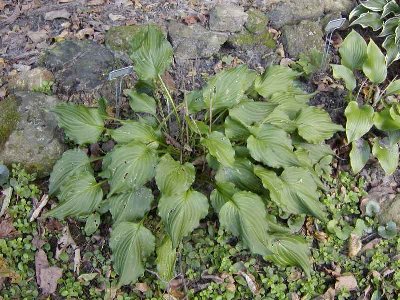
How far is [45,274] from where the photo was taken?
3.64 metres

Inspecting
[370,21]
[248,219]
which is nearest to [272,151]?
[248,219]

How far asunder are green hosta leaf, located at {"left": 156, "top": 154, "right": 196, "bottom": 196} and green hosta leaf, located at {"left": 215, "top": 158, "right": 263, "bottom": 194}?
220 millimetres

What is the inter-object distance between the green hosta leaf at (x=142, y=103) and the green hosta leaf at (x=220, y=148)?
630 millimetres

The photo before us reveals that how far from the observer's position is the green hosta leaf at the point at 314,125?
3.91 m

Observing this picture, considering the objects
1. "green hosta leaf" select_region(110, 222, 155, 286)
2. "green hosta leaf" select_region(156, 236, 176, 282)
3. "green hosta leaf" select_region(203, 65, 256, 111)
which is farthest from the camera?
"green hosta leaf" select_region(203, 65, 256, 111)

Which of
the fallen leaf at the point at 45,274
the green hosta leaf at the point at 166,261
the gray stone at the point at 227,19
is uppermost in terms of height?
the gray stone at the point at 227,19

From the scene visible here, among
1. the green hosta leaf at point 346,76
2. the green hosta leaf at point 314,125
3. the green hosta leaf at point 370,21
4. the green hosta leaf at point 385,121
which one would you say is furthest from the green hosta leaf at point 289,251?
the green hosta leaf at point 370,21

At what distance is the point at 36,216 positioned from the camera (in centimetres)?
382

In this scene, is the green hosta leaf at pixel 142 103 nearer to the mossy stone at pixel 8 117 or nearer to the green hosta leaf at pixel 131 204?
the green hosta leaf at pixel 131 204

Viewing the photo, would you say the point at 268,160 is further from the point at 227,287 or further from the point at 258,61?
the point at 258,61

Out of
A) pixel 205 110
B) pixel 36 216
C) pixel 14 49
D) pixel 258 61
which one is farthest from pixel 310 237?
pixel 14 49

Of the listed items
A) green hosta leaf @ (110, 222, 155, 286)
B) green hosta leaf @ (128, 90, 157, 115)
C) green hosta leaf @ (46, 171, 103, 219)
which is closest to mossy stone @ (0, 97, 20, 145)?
green hosta leaf @ (46, 171, 103, 219)

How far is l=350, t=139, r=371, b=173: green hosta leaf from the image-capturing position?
417cm

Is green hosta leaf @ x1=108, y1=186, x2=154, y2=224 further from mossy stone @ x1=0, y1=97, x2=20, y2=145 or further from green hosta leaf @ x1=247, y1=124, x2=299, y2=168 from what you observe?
mossy stone @ x1=0, y1=97, x2=20, y2=145
